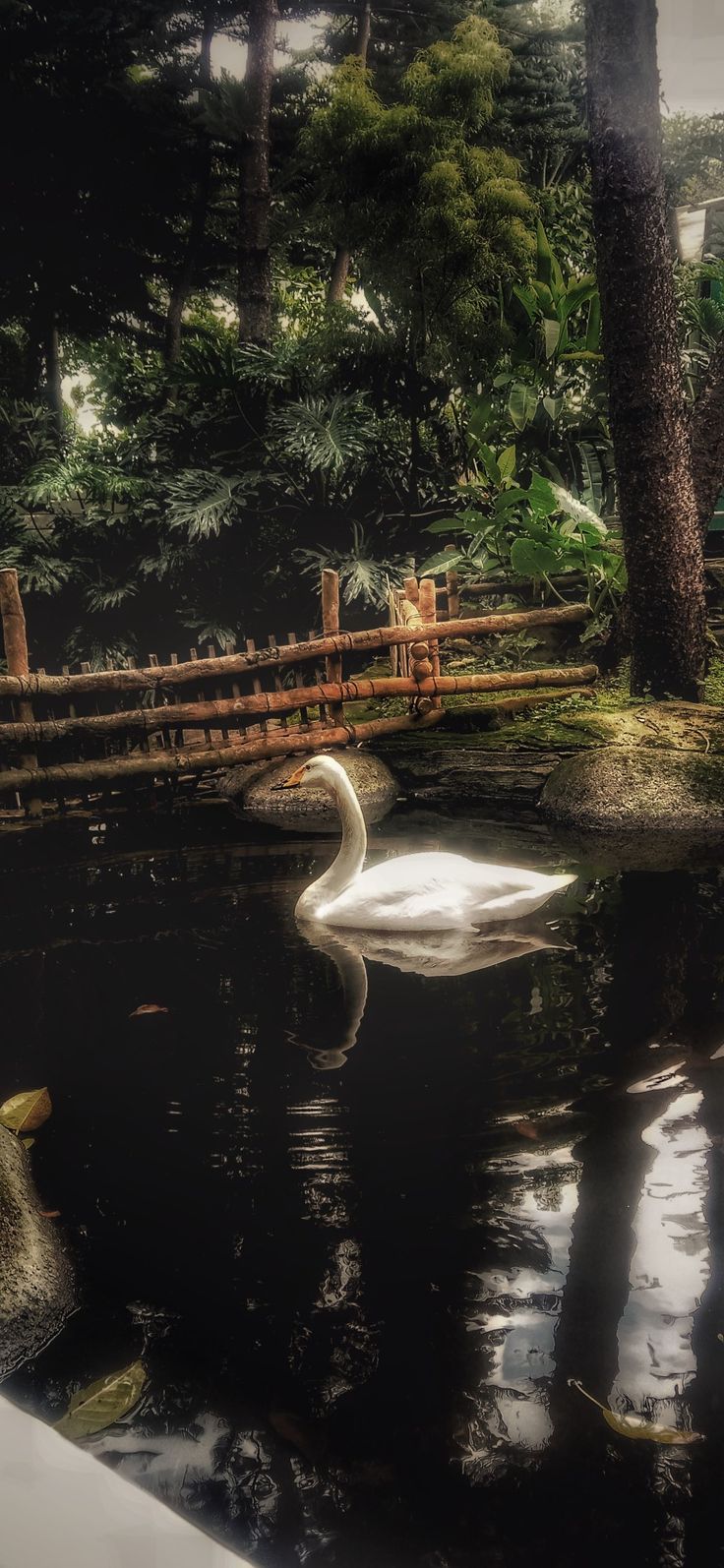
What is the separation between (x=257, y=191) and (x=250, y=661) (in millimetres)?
3266

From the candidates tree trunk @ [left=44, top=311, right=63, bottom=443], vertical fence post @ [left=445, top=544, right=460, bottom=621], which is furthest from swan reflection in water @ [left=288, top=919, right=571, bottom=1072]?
tree trunk @ [left=44, top=311, right=63, bottom=443]

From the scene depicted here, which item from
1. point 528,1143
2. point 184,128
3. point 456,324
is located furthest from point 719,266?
point 528,1143

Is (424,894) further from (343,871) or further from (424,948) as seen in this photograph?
(343,871)

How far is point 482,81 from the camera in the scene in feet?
17.4

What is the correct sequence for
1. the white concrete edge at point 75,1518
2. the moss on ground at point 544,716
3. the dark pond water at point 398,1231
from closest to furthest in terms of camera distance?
the white concrete edge at point 75,1518
the dark pond water at point 398,1231
the moss on ground at point 544,716

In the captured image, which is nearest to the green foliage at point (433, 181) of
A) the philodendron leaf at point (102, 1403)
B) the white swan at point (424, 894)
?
the white swan at point (424, 894)

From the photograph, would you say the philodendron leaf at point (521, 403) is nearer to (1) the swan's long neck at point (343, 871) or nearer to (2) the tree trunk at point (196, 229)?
(2) the tree trunk at point (196, 229)

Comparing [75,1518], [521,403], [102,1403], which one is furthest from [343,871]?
[521,403]

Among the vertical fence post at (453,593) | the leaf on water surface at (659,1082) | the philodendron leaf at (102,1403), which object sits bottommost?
the philodendron leaf at (102,1403)

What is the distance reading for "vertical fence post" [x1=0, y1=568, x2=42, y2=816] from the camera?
4270mm

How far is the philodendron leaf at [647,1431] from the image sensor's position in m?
1.14

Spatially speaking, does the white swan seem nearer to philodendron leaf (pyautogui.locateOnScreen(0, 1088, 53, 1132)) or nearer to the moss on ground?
philodendron leaf (pyautogui.locateOnScreen(0, 1088, 53, 1132))

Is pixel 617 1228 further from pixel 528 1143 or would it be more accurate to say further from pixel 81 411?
pixel 81 411

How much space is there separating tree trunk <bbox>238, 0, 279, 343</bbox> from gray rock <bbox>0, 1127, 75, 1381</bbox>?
5.75 metres
